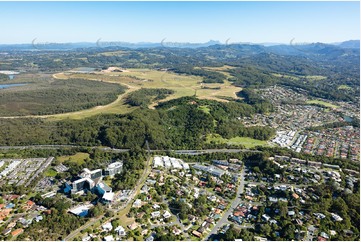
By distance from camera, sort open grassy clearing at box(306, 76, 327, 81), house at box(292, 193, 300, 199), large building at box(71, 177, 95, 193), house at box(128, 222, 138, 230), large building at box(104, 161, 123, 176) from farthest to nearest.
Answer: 1. open grassy clearing at box(306, 76, 327, 81)
2. large building at box(104, 161, 123, 176)
3. large building at box(71, 177, 95, 193)
4. house at box(292, 193, 300, 199)
5. house at box(128, 222, 138, 230)

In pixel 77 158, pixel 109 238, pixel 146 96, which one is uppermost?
pixel 109 238

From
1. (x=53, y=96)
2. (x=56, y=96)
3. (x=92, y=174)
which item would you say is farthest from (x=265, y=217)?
(x=53, y=96)

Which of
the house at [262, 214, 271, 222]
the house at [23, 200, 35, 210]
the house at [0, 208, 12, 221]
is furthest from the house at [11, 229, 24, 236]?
the house at [262, 214, 271, 222]

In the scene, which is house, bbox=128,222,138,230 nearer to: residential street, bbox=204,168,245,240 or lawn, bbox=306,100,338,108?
residential street, bbox=204,168,245,240

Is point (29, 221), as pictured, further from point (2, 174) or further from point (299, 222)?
point (299, 222)

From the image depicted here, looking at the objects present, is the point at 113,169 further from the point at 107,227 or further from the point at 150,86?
the point at 150,86

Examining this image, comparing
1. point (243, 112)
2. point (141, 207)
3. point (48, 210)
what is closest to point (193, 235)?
point (141, 207)

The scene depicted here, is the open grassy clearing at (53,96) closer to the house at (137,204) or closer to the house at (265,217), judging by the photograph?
the house at (137,204)
